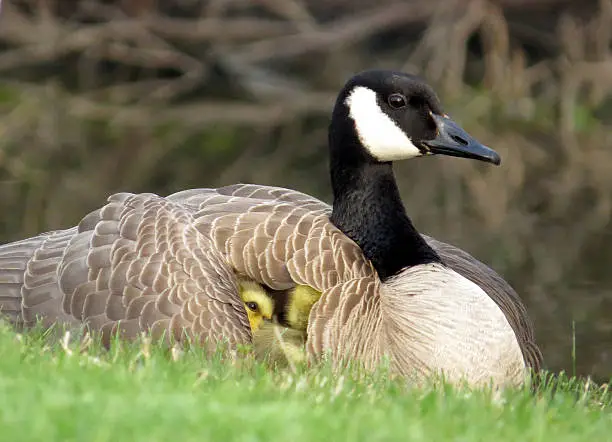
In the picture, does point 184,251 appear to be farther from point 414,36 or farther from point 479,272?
point 414,36

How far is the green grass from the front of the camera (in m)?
4.14

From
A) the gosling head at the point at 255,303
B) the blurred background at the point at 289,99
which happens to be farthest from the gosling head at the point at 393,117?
the blurred background at the point at 289,99

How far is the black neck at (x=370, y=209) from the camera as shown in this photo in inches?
293

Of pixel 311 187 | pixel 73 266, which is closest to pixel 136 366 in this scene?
pixel 73 266

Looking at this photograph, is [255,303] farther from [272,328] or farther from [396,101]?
[396,101]

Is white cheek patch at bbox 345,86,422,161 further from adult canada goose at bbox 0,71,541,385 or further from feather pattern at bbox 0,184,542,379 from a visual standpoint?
feather pattern at bbox 0,184,542,379

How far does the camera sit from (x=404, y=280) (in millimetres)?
7164

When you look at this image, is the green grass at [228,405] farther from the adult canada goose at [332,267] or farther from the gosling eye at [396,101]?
the gosling eye at [396,101]

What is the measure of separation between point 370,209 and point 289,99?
1616 cm

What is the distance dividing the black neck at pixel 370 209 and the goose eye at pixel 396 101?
1.00ft

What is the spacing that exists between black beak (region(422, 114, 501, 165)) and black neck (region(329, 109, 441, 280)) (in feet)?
1.24

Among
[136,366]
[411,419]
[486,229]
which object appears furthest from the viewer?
[486,229]

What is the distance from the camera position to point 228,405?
449cm

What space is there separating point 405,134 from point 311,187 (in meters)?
9.00
